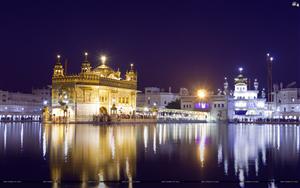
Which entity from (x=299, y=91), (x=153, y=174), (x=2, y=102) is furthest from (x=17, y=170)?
(x=299, y=91)

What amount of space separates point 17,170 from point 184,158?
5.02 meters

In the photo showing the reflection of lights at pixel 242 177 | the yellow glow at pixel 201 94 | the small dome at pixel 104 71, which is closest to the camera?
the reflection of lights at pixel 242 177

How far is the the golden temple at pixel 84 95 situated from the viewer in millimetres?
52938

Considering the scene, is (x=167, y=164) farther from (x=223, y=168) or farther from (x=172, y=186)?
(x=172, y=186)

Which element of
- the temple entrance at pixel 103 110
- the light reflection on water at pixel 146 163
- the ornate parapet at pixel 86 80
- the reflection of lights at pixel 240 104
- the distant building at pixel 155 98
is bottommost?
the light reflection on water at pixel 146 163

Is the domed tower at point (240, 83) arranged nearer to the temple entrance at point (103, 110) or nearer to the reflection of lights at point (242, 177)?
the temple entrance at point (103, 110)

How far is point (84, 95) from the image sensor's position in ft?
177

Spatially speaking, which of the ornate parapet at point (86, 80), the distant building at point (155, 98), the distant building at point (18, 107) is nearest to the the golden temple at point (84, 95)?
the ornate parapet at point (86, 80)

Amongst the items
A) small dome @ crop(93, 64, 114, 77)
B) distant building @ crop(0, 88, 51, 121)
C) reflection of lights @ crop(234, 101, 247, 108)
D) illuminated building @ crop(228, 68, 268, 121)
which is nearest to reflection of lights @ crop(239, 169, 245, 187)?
small dome @ crop(93, 64, 114, 77)

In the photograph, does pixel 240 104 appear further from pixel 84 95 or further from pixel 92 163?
pixel 92 163

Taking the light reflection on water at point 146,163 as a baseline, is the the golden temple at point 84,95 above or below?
above

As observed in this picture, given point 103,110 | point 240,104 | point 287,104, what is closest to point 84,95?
point 103,110

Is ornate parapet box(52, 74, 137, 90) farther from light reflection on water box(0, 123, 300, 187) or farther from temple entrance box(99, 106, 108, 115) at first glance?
light reflection on water box(0, 123, 300, 187)

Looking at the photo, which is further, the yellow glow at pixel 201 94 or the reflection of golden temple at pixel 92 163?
the yellow glow at pixel 201 94
